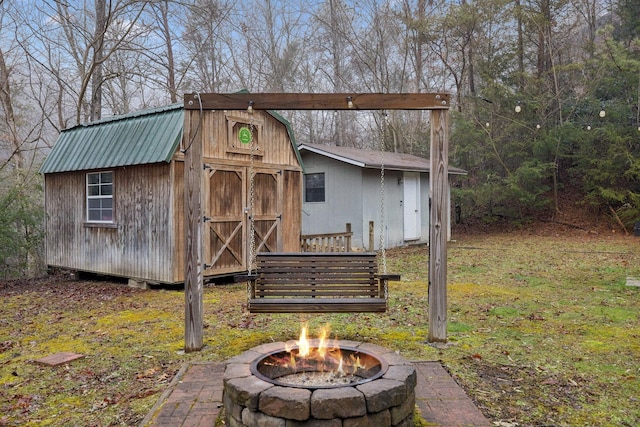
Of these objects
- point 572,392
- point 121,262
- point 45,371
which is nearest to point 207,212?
point 121,262

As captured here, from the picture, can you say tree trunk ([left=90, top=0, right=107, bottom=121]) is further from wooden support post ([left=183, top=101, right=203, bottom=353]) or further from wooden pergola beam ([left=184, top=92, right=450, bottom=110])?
wooden support post ([left=183, top=101, right=203, bottom=353])

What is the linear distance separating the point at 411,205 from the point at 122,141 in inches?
371

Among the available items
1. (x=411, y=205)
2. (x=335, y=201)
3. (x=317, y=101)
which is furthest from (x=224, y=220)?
(x=411, y=205)

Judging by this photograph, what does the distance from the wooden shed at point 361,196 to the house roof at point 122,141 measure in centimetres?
412

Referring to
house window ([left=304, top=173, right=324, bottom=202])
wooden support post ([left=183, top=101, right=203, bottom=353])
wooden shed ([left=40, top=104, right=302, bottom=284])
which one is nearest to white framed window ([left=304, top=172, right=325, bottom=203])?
house window ([left=304, top=173, right=324, bottom=202])

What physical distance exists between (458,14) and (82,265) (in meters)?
16.6

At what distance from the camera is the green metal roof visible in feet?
25.1

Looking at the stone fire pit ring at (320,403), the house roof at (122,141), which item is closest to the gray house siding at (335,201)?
the house roof at (122,141)

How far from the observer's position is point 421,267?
1048cm

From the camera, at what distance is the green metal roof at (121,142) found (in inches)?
301

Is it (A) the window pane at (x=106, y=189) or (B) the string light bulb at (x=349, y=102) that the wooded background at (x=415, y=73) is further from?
(B) the string light bulb at (x=349, y=102)

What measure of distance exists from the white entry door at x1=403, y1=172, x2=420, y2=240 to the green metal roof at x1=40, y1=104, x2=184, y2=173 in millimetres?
8665

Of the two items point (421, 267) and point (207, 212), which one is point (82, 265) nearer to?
point (207, 212)

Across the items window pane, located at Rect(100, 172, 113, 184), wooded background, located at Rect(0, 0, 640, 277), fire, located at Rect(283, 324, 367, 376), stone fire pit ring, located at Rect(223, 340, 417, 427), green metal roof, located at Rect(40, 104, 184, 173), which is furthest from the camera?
wooded background, located at Rect(0, 0, 640, 277)
